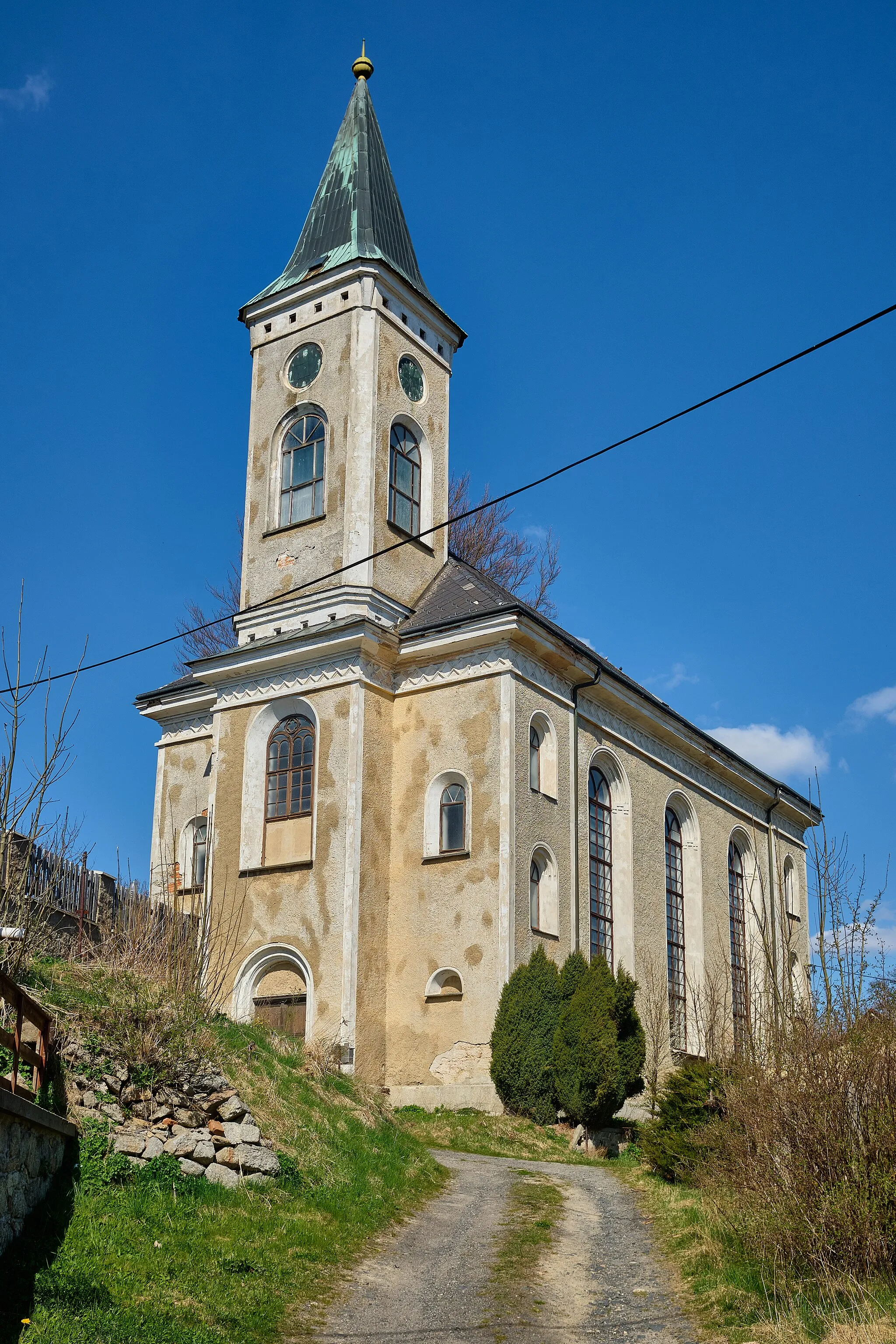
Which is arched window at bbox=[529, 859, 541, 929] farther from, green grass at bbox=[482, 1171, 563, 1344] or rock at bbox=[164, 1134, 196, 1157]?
rock at bbox=[164, 1134, 196, 1157]

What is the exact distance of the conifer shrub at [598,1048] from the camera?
2041 centimetres

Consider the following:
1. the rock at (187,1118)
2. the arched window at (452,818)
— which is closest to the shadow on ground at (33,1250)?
the rock at (187,1118)

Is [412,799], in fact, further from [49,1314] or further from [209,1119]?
[49,1314]

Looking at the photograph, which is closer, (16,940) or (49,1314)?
(49,1314)

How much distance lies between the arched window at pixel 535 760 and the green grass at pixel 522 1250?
8.39 m

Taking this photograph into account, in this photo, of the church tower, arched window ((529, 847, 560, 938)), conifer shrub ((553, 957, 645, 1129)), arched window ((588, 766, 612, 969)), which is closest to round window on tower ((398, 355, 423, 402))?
the church tower

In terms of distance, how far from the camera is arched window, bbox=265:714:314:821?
80.9 feet

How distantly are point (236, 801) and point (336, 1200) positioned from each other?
1327 cm

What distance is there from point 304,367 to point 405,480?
3.22 metres

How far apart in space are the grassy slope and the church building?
6.57 meters

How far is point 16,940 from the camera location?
10.9 metres

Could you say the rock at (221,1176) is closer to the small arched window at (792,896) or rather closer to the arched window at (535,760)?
the arched window at (535,760)

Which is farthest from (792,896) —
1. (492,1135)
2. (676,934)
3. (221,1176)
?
(221,1176)

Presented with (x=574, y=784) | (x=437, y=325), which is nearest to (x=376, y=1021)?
(x=574, y=784)
